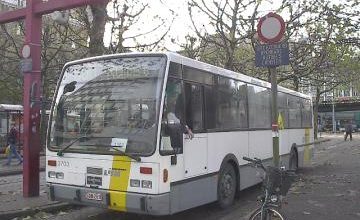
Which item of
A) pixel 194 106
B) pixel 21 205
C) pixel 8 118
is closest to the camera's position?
pixel 194 106

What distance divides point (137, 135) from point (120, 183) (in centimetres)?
77

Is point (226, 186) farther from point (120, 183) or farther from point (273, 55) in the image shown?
point (273, 55)

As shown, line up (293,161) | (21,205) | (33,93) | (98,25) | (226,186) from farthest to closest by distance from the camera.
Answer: (293,161), (98,25), (33,93), (226,186), (21,205)

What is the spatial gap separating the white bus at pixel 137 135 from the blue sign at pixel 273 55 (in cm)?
135

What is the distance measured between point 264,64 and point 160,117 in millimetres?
1756

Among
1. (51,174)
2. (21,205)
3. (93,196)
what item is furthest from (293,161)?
(93,196)

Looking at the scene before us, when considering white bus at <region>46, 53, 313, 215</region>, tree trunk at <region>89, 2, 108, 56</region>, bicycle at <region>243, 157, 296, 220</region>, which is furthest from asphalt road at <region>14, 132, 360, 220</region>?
tree trunk at <region>89, 2, 108, 56</region>

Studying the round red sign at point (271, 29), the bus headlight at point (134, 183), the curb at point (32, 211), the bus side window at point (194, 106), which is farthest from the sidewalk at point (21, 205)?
the round red sign at point (271, 29)

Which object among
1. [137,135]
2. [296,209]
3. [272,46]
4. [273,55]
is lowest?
[296,209]

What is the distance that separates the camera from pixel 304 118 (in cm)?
1866

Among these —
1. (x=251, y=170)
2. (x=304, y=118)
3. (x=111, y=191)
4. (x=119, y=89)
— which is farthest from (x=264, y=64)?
(x=304, y=118)

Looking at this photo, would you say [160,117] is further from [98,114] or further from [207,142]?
[207,142]

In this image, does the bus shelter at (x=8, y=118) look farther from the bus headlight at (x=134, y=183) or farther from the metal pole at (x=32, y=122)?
the bus headlight at (x=134, y=183)

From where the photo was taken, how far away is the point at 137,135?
8102 mm
